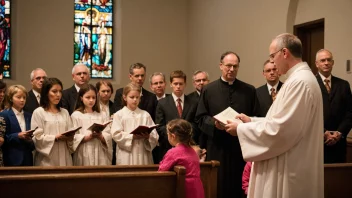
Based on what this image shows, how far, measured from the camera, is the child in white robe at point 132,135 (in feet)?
18.5

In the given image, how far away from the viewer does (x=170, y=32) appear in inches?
458

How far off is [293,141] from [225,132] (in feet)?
6.11

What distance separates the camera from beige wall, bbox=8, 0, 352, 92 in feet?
29.3

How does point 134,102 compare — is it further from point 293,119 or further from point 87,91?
point 293,119

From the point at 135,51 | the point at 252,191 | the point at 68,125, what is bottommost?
the point at 252,191

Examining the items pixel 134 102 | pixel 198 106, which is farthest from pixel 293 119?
pixel 134 102

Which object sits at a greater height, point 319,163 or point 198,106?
point 198,106

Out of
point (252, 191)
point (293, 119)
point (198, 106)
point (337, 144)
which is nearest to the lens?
point (293, 119)

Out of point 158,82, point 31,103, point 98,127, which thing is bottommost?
point 98,127

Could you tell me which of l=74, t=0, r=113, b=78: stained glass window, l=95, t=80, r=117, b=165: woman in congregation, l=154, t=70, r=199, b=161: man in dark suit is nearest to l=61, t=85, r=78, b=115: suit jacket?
l=95, t=80, r=117, b=165: woman in congregation

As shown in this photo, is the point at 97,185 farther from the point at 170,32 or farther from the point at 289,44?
the point at 170,32

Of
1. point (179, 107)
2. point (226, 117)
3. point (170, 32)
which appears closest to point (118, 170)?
point (226, 117)

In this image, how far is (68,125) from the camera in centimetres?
550

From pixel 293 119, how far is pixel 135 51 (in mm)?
8156
